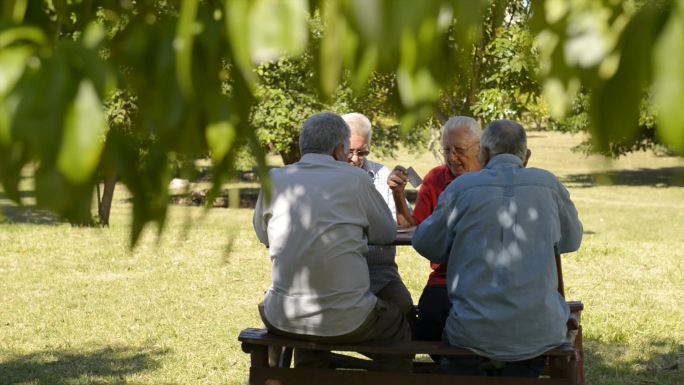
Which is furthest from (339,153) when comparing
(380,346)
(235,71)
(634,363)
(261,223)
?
(235,71)

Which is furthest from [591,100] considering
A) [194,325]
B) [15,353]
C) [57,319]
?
[57,319]

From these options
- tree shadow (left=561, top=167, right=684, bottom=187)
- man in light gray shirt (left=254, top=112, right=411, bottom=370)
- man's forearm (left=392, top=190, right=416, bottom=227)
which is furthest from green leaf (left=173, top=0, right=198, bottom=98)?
tree shadow (left=561, top=167, right=684, bottom=187)

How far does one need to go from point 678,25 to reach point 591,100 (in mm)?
123

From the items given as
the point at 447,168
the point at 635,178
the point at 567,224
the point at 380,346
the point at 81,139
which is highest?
the point at 81,139

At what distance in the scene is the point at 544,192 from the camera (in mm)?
4891

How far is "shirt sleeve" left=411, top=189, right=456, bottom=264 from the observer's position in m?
4.99

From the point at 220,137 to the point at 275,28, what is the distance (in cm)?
30

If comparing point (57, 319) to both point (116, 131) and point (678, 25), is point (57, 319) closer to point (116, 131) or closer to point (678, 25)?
point (116, 131)

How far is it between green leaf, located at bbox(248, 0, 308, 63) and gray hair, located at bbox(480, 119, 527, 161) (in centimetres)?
386

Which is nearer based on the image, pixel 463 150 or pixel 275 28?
pixel 275 28

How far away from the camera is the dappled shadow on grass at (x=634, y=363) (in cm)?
725

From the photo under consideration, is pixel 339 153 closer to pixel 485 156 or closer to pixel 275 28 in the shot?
pixel 485 156

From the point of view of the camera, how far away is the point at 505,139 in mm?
5000

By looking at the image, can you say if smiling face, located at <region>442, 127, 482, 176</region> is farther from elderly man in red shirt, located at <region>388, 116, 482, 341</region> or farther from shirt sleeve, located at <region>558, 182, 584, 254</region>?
shirt sleeve, located at <region>558, 182, 584, 254</region>
